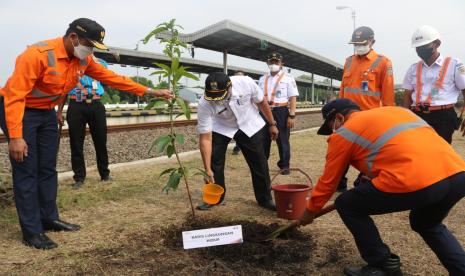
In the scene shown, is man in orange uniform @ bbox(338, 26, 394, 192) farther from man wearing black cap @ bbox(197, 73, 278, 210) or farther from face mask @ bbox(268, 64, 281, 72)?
face mask @ bbox(268, 64, 281, 72)

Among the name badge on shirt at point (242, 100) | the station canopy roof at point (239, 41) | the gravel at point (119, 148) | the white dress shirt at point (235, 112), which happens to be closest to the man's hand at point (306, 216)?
the white dress shirt at point (235, 112)

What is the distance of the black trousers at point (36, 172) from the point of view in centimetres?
364

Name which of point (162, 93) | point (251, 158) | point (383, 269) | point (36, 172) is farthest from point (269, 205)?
point (36, 172)

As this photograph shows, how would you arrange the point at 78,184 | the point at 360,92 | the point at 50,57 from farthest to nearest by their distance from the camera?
the point at 78,184
the point at 360,92
the point at 50,57

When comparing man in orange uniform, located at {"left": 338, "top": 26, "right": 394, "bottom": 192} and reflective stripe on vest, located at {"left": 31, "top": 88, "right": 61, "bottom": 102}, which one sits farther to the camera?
man in orange uniform, located at {"left": 338, "top": 26, "right": 394, "bottom": 192}

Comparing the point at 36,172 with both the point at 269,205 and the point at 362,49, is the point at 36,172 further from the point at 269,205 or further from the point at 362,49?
the point at 362,49

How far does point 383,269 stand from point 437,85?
2.47 metres

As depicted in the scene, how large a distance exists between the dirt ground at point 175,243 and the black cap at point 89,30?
5.92 feet

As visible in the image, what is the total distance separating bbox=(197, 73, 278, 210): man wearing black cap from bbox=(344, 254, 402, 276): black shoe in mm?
1764

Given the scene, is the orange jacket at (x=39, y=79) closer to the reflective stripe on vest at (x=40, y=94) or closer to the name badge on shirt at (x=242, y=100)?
the reflective stripe on vest at (x=40, y=94)

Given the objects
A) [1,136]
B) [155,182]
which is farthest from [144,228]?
[1,136]

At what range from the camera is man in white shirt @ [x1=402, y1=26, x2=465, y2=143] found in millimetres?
4434

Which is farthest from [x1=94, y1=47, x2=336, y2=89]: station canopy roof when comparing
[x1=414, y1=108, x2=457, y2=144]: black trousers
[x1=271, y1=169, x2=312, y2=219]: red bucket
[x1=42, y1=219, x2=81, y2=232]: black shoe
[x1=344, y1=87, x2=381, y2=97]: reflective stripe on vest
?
[x1=414, y1=108, x2=457, y2=144]: black trousers

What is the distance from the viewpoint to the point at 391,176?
257cm
